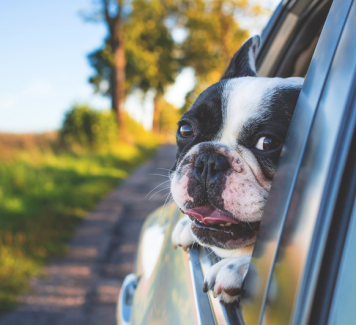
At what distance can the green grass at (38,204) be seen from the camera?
4344 mm

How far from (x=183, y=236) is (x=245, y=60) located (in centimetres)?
100

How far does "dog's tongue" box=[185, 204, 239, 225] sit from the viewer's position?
1394 millimetres

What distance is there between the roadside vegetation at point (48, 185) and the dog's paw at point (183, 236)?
273 cm

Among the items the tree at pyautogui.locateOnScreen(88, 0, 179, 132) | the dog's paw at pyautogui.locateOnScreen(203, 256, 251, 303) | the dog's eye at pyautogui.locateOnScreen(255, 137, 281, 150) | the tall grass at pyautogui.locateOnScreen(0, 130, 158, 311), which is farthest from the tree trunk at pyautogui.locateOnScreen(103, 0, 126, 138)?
the dog's paw at pyautogui.locateOnScreen(203, 256, 251, 303)

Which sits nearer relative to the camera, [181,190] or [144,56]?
[181,190]

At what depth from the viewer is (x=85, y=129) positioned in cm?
1495

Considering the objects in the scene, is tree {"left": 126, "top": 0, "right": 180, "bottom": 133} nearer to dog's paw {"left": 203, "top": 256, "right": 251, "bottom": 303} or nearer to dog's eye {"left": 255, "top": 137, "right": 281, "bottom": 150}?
dog's eye {"left": 255, "top": 137, "right": 281, "bottom": 150}

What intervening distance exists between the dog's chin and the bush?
13272mm

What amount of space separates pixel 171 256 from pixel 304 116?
100 cm

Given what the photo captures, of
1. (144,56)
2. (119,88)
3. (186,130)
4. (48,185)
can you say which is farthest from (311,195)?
(144,56)

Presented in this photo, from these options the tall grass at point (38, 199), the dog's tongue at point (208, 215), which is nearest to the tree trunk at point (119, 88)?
the tall grass at point (38, 199)

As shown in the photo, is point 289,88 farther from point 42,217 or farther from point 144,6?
point 144,6

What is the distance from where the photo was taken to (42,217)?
5.82 meters

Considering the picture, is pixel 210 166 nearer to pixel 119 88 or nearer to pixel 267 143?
pixel 267 143
